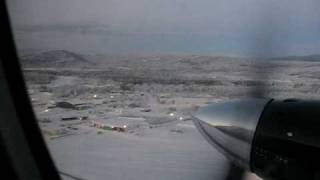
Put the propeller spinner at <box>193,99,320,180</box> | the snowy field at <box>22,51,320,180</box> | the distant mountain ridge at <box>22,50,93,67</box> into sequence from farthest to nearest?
the distant mountain ridge at <box>22,50,93,67</box> → the snowy field at <box>22,51,320,180</box> → the propeller spinner at <box>193,99,320,180</box>

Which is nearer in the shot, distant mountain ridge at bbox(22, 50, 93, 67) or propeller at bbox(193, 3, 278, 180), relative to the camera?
propeller at bbox(193, 3, 278, 180)

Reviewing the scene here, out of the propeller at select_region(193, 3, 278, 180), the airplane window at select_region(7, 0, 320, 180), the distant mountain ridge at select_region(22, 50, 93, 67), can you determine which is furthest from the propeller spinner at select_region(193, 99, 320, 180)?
the distant mountain ridge at select_region(22, 50, 93, 67)

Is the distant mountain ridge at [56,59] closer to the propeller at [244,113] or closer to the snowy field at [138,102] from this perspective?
the snowy field at [138,102]

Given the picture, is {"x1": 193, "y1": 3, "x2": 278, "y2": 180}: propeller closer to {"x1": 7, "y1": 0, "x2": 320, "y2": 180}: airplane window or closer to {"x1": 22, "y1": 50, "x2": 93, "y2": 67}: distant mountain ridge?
{"x1": 7, "y1": 0, "x2": 320, "y2": 180}: airplane window

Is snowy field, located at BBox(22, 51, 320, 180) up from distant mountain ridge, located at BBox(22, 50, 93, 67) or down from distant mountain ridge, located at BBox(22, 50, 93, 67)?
down

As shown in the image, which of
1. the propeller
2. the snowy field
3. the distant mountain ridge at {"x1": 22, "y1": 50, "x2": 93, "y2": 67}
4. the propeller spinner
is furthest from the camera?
the distant mountain ridge at {"x1": 22, "y1": 50, "x2": 93, "y2": 67}

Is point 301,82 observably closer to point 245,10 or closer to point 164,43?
point 245,10

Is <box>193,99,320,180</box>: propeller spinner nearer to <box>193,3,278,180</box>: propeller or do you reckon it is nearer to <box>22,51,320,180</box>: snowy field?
<box>193,3,278,180</box>: propeller

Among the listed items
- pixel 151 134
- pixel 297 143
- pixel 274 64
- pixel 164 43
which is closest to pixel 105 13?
pixel 164 43

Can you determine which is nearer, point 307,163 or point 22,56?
point 307,163
